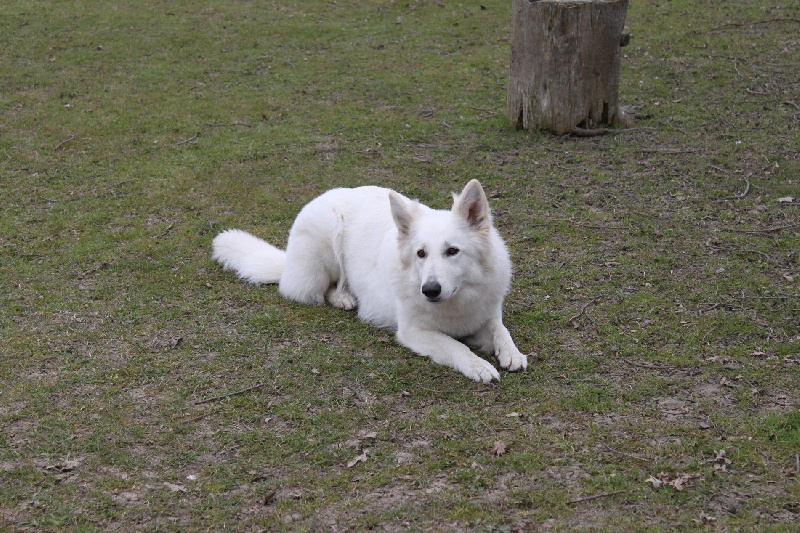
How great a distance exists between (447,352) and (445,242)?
70cm

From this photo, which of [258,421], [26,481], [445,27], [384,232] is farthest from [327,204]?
[445,27]

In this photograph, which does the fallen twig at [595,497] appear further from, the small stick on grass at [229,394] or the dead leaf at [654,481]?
the small stick on grass at [229,394]

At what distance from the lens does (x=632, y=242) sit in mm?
7180

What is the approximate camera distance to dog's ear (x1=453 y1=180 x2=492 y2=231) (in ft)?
17.6

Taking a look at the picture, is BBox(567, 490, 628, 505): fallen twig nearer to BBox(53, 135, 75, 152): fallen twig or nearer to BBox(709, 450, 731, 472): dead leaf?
BBox(709, 450, 731, 472): dead leaf

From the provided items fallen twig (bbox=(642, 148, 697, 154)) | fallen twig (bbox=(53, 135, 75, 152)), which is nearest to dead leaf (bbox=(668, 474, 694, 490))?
fallen twig (bbox=(642, 148, 697, 154))

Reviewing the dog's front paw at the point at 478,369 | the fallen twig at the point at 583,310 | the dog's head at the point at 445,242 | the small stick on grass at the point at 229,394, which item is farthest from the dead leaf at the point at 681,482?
the small stick on grass at the point at 229,394

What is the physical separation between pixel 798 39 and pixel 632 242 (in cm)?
749

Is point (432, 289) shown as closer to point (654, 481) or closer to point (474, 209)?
point (474, 209)

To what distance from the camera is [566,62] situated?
922 centimetres

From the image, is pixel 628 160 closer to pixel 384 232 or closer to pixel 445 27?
pixel 384 232

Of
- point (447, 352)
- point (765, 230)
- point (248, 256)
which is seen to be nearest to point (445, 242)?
point (447, 352)

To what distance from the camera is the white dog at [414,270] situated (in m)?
5.34

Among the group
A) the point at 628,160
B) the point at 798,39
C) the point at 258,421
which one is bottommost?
the point at 258,421
